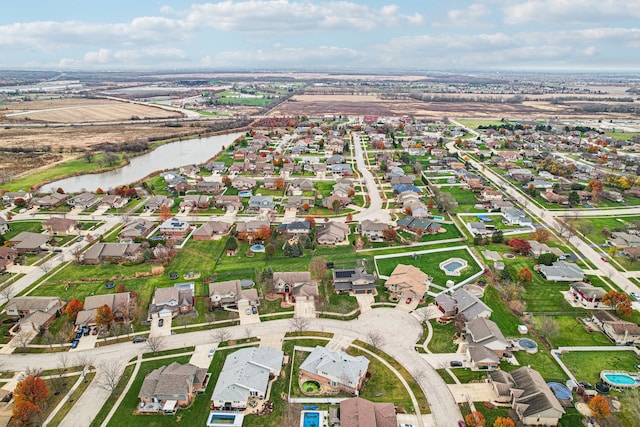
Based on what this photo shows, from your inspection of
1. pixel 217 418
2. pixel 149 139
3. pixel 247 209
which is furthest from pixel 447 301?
pixel 149 139

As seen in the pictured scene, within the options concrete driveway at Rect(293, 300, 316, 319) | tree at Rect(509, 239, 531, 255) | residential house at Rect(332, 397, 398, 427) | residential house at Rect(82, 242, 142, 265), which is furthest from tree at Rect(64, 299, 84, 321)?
tree at Rect(509, 239, 531, 255)

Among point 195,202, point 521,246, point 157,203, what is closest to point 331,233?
point 521,246

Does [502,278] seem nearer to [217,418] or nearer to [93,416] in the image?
[217,418]

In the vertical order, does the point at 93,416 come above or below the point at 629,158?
below

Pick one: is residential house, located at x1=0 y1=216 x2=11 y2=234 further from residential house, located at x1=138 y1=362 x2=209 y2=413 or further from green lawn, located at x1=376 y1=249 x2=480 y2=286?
green lawn, located at x1=376 y1=249 x2=480 y2=286

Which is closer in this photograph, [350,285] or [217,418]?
[217,418]
